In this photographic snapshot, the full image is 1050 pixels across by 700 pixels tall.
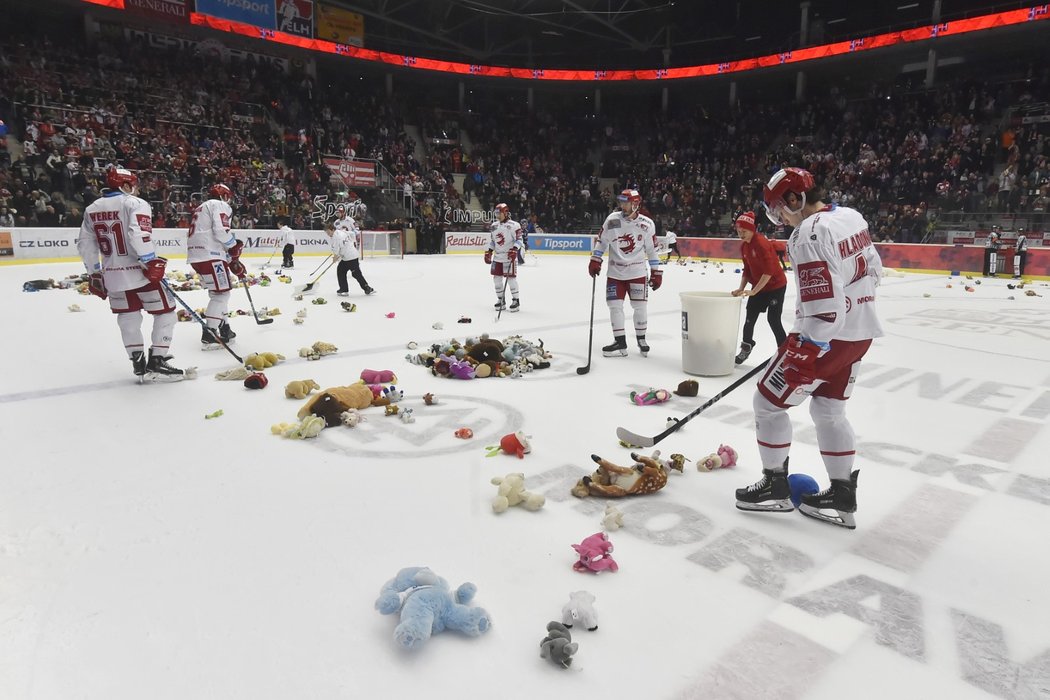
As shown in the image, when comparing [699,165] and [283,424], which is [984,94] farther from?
[283,424]

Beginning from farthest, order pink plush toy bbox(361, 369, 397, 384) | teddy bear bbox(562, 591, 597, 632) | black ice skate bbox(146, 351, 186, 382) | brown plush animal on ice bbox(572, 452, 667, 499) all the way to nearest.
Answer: black ice skate bbox(146, 351, 186, 382) < pink plush toy bbox(361, 369, 397, 384) < brown plush animal on ice bbox(572, 452, 667, 499) < teddy bear bbox(562, 591, 597, 632)

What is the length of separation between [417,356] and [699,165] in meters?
26.7

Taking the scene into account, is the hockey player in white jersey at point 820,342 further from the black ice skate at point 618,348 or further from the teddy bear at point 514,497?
the black ice skate at point 618,348

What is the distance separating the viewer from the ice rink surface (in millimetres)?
2000

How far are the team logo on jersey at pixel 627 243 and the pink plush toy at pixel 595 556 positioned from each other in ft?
14.8

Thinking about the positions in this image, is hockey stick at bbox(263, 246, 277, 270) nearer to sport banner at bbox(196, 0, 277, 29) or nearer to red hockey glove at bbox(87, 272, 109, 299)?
sport banner at bbox(196, 0, 277, 29)

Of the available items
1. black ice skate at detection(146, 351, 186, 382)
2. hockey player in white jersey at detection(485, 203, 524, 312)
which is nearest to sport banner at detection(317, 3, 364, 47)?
hockey player in white jersey at detection(485, 203, 524, 312)

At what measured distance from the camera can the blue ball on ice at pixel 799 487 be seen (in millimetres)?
3182

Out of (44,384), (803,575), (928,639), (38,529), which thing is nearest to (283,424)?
(38,529)

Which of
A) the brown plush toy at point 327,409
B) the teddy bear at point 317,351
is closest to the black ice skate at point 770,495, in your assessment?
the brown plush toy at point 327,409

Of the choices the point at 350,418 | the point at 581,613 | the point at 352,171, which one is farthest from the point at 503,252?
the point at 352,171

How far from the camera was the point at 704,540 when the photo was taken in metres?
2.86

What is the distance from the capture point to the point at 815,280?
273 cm

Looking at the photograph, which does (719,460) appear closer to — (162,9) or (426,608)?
(426,608)
